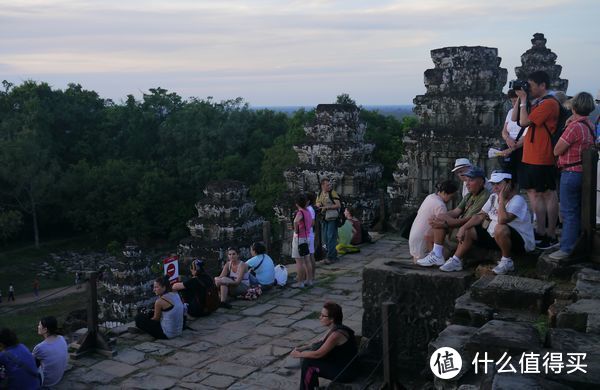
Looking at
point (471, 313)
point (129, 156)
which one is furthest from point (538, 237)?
point (129, 156)

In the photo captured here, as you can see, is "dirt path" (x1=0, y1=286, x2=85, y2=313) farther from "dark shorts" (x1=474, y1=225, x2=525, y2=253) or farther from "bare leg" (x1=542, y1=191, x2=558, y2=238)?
"bare leg" (x1=542, y1=191, x2=558, y2=238)

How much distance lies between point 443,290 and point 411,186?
697 cm

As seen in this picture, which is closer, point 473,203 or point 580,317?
point 580,317

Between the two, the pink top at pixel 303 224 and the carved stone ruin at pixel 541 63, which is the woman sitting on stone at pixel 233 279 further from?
the carved stone ruin at pixel 541 63

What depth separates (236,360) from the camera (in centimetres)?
671

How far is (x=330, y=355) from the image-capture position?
18.5 feet

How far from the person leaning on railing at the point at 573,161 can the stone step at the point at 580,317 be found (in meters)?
1.15

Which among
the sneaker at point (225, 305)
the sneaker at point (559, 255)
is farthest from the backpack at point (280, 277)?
the sneaker at point (559, 255)

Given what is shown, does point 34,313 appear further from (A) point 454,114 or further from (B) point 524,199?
(B) point 524,199

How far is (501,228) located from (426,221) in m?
0.81

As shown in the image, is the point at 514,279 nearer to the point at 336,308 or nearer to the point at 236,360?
the point at 336,308

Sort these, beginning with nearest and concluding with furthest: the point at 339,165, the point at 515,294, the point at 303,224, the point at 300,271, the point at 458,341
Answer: the point at 458,341
the point at 515,294
the point at 303,224
the point at 300,271
the point at 339,165

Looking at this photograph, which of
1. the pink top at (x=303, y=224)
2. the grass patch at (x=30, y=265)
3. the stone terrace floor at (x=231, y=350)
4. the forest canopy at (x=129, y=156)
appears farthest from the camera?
the forest canopy at (x=129, y=156)

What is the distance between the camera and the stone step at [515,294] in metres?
5.10
